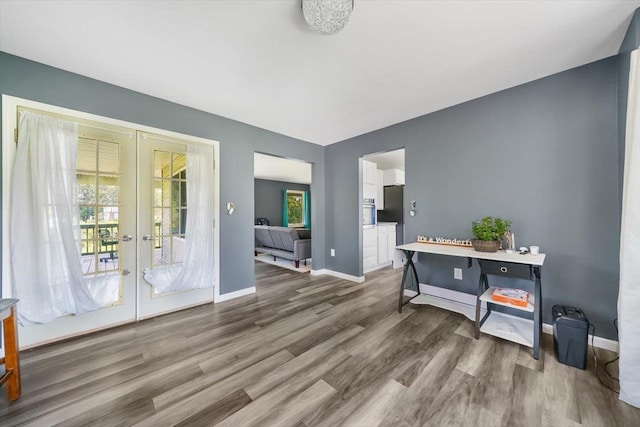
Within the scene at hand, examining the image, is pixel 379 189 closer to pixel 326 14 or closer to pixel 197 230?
pixel 197 230

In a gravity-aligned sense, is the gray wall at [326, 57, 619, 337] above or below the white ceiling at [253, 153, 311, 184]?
below

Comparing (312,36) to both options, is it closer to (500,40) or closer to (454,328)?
(500,40)

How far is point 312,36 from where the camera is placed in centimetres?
174

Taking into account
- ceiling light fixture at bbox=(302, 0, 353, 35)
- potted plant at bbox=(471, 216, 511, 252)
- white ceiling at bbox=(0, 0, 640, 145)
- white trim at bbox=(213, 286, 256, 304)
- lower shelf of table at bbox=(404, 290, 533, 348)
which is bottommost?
white trim at bbox=(213, 286, 256, 304)

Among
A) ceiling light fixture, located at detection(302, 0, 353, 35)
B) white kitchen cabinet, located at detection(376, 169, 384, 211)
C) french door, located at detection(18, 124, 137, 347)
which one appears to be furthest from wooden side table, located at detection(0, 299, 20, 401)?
white kitchen cabinet, located at detection(376, 169, 384, 211)

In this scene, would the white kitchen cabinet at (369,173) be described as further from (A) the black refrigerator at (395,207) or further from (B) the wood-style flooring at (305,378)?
(B) the wood-style flooring at (305,378)

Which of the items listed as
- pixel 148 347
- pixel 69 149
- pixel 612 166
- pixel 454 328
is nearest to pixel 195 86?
pixel 69 149

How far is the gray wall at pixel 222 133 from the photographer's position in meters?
2.06

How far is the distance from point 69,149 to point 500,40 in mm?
3778

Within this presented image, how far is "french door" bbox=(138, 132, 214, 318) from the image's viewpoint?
8.53ft

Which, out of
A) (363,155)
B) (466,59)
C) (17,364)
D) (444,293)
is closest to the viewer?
(17,364)

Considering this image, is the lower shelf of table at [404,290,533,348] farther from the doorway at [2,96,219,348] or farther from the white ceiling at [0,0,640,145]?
the doorway at [2,96,219,348]

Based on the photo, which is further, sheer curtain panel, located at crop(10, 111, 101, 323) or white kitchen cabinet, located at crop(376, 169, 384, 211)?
white kitchen cabinet, located at crop(376, 169, 384, 211)

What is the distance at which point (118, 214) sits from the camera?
8.00 ft
